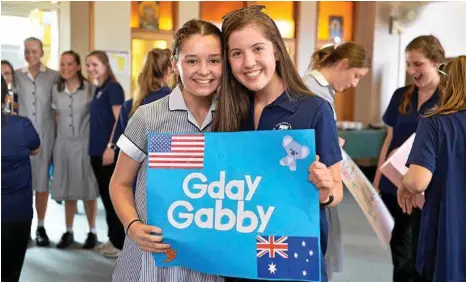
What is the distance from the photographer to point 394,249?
11.0 feet

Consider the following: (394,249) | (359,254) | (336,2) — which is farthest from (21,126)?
(336,2)

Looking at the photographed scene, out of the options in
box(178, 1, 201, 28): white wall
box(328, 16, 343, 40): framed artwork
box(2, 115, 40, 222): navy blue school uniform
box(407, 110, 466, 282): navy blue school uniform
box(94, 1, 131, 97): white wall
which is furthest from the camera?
box(328, 16, 343, 40): framed artwork

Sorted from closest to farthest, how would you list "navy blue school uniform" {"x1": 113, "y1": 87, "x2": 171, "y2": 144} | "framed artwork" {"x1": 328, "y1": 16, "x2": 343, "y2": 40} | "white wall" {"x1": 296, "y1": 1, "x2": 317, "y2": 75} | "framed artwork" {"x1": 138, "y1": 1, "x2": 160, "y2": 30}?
"navy blue school uniform" {"x1": 113, "y1": 87, "x2": 171, "y2": 144}, "framed artwork" {"x1": 138, "y1": 1, "x2": 160, "y2": 30}, "white wall" {"x1": 296, "y1": 1, "x2": 317, "y2": 75}, "framed artwork" {"x1": 328, "y1": 16, "x2": 343, "y2": 40}

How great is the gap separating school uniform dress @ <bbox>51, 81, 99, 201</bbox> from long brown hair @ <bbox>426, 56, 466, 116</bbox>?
121 inches

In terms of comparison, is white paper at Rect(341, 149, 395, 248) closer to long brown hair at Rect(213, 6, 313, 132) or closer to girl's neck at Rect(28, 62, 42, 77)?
long brown hair at Rect(213, 6, 313, 132)

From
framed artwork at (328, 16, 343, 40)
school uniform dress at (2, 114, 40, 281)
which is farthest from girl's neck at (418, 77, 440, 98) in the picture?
framed artwork at (328, 16, 343, 40)

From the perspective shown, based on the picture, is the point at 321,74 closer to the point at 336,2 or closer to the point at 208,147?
the point at 208,147

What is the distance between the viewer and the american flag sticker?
1521mm

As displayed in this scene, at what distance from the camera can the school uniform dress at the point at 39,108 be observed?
15.1 feet

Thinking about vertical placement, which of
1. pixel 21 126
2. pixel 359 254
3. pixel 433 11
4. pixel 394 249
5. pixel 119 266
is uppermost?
pixel 433 11

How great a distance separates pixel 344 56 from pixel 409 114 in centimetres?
61

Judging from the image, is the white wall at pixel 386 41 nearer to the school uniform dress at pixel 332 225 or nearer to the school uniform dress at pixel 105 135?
the school uniform dress at pixel 105 135

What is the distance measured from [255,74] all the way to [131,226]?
0.55 metres

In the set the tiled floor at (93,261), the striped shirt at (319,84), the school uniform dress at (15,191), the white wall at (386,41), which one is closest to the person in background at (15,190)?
the school uniform dress at (15,191)
